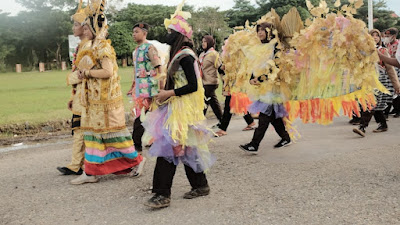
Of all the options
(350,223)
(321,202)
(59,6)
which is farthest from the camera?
(59,6)

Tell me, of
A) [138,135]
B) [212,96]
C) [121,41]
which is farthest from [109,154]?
[121,41]

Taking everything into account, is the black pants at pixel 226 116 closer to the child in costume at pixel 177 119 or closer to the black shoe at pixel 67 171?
the black shoe at pixel 67 171

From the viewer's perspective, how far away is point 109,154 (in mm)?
4992

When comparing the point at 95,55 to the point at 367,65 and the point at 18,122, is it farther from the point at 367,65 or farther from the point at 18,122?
the point at 18,122

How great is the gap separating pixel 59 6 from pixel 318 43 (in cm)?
5454

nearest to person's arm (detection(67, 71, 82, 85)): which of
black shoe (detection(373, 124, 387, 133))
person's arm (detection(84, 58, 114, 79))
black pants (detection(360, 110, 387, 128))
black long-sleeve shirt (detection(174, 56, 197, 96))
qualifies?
person's arm (detection(84, 58, 114, 79))

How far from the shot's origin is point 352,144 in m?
6.41

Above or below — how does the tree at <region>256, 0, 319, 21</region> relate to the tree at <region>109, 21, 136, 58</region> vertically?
above

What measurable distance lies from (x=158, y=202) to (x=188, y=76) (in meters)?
1.16

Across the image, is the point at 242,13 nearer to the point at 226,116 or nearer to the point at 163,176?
the point at 226,116

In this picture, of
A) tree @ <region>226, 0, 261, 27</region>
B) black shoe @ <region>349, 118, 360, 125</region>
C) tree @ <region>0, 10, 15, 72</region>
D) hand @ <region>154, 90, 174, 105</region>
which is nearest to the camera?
hand @ <region>154, 90, 174, 105</region>

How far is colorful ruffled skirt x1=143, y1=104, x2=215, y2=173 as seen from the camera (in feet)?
12.7

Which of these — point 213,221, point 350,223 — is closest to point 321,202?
point 350,223

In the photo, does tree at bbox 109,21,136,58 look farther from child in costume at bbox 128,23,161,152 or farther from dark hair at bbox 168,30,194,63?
dark hair at bbox 168,30,194,63
